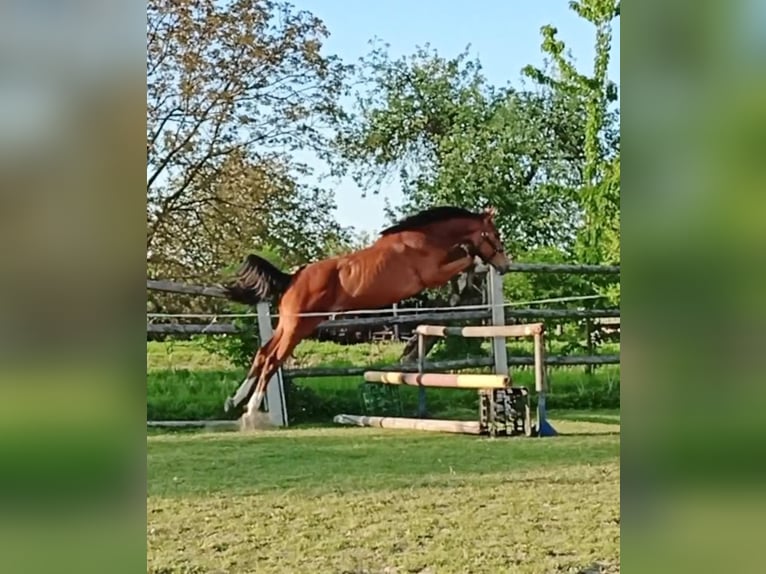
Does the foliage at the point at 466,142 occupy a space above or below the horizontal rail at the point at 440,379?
above

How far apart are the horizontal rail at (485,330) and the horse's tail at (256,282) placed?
1.59 ft

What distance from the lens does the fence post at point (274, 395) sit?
311cm

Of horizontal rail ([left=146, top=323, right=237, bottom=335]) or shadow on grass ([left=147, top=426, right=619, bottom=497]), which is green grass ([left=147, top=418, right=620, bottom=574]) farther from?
horizontal rail ([left=146, top=323, right=237, bottom=335])

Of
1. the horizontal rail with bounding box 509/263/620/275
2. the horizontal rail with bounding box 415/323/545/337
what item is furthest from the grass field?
the horizontal rail with bounding box 509/263/620/275

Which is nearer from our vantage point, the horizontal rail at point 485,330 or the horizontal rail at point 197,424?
the horizontal rail at point 197,424

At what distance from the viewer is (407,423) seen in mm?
3152

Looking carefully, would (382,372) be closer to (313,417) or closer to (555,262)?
(313,417)

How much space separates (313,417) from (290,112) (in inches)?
39.8

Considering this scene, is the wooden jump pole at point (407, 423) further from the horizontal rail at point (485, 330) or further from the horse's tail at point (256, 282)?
the horse's tail at point (256, 282)
